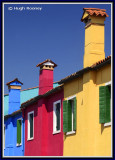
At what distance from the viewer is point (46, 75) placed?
22.4m

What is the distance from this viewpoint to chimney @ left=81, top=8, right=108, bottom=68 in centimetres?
1764

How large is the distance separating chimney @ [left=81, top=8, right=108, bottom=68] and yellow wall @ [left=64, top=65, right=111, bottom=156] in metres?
0.92

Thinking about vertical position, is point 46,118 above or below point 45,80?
below

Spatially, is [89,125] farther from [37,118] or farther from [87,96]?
[37,118]

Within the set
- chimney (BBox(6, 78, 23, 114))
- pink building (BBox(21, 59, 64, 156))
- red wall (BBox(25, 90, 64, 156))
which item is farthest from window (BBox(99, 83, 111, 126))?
chimney (BBox(6, 78, 23, 114))

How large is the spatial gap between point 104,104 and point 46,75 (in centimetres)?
701

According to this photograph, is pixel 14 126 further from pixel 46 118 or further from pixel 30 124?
pixel 46 118

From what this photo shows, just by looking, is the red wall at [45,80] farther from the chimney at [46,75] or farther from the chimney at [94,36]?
the chimney at [94,36]

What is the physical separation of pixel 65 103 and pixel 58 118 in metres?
1.54

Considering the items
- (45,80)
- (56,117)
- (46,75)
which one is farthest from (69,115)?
(46,75)

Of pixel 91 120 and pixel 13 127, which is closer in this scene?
pixel 91 120

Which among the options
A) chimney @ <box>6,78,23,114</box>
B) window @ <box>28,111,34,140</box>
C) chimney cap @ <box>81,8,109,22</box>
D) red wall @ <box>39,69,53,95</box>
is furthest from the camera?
chimney @ <box>6,78,23,114</box>

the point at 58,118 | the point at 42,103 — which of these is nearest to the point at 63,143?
the point at 58,118

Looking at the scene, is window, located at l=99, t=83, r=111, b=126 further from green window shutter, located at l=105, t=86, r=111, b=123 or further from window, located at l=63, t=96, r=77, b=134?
window, located at l=63, t=96, r=77, b=134
